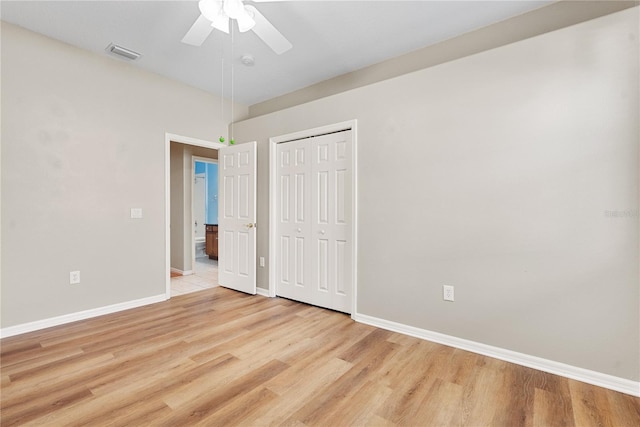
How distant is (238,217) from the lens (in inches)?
154

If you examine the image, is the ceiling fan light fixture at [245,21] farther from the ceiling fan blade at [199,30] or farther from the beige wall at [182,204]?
the beige wall at [182,204]

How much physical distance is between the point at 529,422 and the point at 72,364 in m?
2.94

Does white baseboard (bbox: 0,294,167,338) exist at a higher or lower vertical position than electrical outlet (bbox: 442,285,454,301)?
lower

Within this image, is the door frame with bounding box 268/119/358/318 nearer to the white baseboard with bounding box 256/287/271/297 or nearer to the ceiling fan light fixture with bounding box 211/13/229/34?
the white baseboard with bounding box 256/287/271/297

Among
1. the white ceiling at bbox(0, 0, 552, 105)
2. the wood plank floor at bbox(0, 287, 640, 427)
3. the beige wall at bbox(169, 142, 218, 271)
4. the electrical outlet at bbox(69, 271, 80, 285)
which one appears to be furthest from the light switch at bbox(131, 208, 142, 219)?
the beige wall at bbox(169, 142, 218, 271)

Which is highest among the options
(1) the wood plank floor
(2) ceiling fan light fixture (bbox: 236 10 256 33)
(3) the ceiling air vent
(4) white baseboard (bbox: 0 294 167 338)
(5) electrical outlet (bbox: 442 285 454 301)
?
(3) the ceiling air vent

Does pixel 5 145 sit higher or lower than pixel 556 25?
lower

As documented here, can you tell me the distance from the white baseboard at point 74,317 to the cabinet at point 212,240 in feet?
9.68

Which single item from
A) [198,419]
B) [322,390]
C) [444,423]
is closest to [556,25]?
[444,423]

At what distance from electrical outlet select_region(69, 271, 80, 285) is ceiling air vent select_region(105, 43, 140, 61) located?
89.1 inches

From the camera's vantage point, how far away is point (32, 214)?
8.64 feet

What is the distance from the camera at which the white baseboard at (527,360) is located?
183cm

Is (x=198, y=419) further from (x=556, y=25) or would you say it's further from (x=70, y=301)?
(x=556, y=25)

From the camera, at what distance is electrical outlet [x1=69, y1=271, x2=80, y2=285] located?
9.40ft
